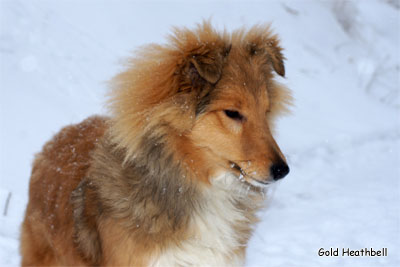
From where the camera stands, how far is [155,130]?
3.21m

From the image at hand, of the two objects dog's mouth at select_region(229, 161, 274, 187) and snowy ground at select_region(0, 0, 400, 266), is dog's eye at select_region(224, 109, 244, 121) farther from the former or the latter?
snowy ground at select_region(0, 0, 400, 266)

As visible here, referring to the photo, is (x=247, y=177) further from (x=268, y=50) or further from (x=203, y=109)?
(x=268, y=50)

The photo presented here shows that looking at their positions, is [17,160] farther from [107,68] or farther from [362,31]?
[362,31]

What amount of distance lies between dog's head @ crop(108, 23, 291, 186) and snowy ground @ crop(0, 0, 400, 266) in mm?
1004

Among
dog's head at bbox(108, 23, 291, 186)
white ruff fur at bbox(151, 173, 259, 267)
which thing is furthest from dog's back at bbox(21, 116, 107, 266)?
white ruff fur at bbox(151, 173, 259, 267)

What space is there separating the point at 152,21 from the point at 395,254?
6645 millimetres

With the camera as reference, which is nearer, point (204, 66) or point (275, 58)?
point (204, 66)

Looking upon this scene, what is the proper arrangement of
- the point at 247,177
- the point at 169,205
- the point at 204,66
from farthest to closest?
the point at 169,205 < the point at 247,177 < the point at 204,66

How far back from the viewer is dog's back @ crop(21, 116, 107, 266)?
11.7 feet

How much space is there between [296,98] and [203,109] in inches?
243

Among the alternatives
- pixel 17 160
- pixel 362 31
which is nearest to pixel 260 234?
pixel 17 160

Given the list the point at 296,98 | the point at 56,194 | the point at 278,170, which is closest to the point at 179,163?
the point at 278,170

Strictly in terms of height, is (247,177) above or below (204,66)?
below

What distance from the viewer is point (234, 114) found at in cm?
318
